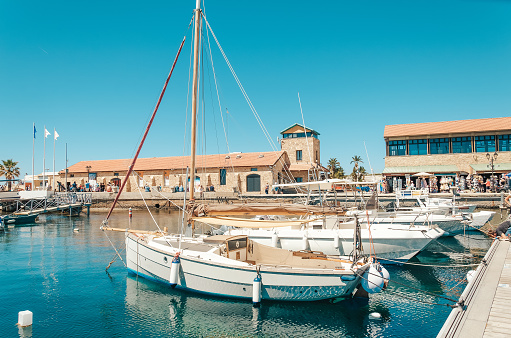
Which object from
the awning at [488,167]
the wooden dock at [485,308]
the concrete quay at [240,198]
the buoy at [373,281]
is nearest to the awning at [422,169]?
the awning at [488,167]

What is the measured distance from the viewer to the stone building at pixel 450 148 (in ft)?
145

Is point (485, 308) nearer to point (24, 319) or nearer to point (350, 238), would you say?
point (350, 238)

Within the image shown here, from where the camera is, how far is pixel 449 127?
4697cm

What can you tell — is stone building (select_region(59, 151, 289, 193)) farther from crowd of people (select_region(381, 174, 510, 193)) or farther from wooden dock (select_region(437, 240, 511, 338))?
wooden dock (select_region(437, 240, 511, 338))

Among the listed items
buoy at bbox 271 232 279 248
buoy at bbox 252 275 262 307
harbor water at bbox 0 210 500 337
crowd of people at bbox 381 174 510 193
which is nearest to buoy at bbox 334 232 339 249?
harbor water at bbox 0 210 500 337

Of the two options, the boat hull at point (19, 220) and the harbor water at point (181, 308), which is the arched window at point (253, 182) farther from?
the harbor water at point (181, 308)

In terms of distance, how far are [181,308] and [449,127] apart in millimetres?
46102

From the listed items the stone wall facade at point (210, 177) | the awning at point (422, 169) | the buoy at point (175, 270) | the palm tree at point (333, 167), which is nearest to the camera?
the buoy at point (175, 270)

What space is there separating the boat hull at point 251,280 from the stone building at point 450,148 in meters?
37.1

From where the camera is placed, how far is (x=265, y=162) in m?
48.9

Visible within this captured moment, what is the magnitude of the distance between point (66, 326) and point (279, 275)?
21.6ft

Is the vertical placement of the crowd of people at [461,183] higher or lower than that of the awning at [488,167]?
lower

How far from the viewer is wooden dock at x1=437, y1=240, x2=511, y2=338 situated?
678 centimetres

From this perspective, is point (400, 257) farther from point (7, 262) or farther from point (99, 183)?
point (99, 183)
